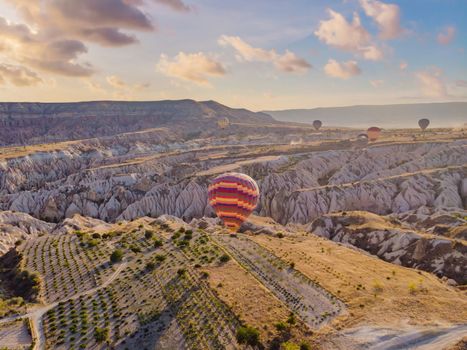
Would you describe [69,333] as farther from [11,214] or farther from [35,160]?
[35,160]

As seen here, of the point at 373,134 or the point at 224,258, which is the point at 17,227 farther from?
the point at 373,134

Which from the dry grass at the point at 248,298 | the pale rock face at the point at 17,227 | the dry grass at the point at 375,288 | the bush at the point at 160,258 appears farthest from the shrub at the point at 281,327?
the pale rock face at the point at 17,227

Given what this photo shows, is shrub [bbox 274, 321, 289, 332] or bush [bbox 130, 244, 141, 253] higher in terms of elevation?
shrub [bbox 274, 321, 289, 332]

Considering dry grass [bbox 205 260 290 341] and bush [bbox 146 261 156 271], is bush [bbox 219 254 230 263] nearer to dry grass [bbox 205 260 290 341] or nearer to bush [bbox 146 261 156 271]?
dry grass [bbox 205 260 290 341]

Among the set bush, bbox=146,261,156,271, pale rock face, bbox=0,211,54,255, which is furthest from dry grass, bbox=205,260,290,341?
pale rock face, bbox=0,211,54,255

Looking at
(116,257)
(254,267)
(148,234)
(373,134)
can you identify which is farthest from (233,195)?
(373,134)

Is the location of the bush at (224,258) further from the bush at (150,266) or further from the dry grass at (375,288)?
the bush at (150,266)
